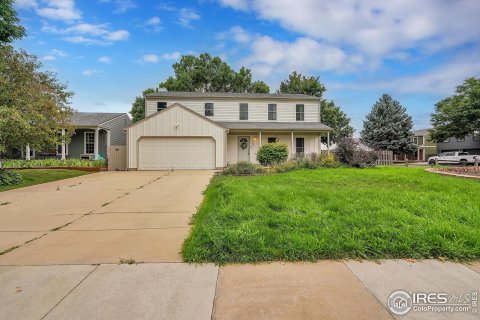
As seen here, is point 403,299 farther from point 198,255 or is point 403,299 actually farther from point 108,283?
point 108,283

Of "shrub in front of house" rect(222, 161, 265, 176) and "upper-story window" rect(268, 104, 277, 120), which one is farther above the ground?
"upper-story window" rect(268, 104, 277, 120)

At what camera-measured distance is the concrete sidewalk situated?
2008mm

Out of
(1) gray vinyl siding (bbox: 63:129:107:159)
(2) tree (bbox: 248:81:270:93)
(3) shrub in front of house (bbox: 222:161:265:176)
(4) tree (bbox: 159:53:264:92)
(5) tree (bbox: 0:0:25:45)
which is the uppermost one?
(4) tree (bbox: 159:53:264:92)

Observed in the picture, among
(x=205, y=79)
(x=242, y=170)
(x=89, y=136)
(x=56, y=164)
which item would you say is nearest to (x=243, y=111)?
(x=242, y=170)

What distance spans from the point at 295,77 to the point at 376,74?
12823 mm

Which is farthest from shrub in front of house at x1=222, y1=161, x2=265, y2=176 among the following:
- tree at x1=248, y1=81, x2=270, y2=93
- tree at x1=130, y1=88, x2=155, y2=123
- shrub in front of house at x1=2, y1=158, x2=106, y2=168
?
tree at x1=130, y1=88, x2=155, y2=123

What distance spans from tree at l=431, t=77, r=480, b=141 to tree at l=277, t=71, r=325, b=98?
13.1 metres

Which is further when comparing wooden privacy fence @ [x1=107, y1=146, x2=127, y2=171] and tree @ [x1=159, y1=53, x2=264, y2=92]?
tree @ [x1=159, y1=53, x2=264, y2=92]

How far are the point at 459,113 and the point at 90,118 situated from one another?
35.4 meters

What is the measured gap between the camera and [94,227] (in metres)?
4.37

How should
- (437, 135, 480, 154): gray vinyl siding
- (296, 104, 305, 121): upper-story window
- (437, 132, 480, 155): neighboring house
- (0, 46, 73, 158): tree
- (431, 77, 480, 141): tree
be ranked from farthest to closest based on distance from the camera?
(437, 135, 480, 154): gray vinyl siding → (437, 132, 480, 155): neighboring house → (431, 77, 480, 141): tree → (296, 104, 305, 121): upper-story window → (0, 46, 73, 158): tree

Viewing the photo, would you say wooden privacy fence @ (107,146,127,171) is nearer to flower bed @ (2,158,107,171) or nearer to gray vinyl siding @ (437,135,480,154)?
flower bed @ (2,158,107,171)

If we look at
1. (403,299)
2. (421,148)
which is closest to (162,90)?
(403,299)

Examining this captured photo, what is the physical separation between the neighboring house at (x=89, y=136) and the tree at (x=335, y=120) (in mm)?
23228
